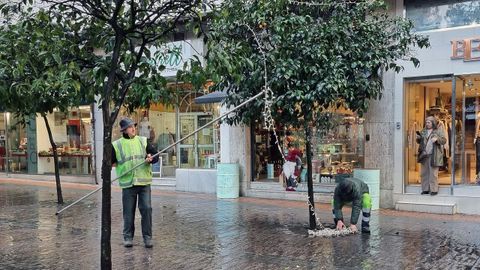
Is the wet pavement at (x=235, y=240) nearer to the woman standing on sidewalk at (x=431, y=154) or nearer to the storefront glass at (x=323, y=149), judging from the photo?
the woman standing on sidewalk at (x=431, y=154)

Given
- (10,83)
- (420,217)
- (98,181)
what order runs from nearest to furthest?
(10,83)
(420,217)
(98,181)

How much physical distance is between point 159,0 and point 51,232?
4611mm

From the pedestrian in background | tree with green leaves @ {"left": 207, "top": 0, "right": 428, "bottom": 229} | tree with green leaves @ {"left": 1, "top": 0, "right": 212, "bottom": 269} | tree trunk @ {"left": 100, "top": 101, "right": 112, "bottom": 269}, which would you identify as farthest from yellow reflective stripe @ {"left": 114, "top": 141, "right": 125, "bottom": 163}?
tree trunk @ {"left": 100, "top": 101, "right": 112, "bottom": 269}

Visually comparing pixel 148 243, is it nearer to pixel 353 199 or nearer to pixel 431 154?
pixel 353 199

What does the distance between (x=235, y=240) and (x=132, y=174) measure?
6.00 feet

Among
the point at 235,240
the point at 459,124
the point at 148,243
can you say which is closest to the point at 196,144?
the point at 459,124

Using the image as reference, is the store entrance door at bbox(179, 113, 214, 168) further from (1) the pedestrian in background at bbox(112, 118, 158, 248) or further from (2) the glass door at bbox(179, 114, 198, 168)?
(1) the pedestrian in background at bbox(112, 118, 158, 248)

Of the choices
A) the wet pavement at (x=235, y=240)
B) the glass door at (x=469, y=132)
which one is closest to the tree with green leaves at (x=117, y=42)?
the wet pavement at (x=235, y=240)

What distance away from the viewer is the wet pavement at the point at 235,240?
6379 mm

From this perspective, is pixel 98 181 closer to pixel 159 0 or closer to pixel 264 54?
pixel 264 54

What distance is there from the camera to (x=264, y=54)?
7.31 meters

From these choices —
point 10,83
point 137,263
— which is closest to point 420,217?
point 137,263

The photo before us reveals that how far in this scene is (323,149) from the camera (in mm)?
12266

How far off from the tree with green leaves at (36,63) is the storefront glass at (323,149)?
6275 millimetres
